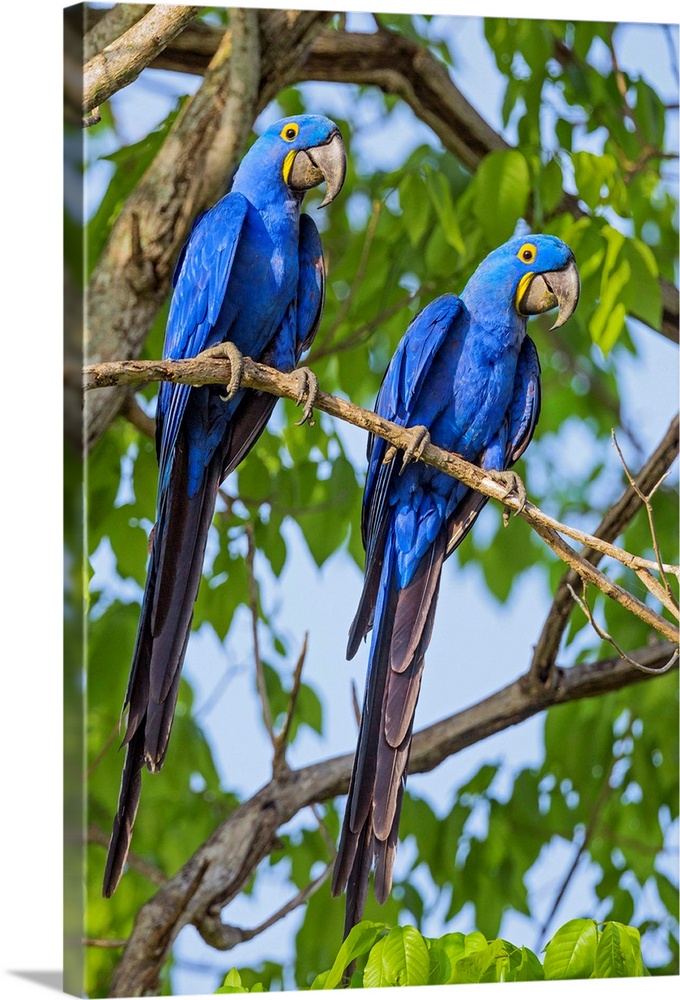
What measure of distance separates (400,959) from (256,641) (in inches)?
24.5

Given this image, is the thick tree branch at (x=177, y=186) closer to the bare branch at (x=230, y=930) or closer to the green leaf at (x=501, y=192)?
the green leaf at (x=501, y=192)

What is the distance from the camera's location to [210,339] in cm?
202

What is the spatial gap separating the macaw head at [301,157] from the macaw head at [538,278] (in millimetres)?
369

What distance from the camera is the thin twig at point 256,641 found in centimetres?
222

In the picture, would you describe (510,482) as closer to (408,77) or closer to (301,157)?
(301,157)

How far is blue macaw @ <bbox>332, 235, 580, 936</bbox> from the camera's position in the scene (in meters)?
2.17

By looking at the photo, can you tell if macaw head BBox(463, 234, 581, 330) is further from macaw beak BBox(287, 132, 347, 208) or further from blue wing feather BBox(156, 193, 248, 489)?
blue wing feather BBox(156, 193, 248, 489)

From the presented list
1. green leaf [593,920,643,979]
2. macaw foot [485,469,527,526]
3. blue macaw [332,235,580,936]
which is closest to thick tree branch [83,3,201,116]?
blue macaw [332,235,580,936]

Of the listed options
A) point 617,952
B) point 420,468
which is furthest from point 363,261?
point 617,952

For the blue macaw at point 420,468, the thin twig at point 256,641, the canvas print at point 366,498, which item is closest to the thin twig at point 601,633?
the canvas print at point 366,498
